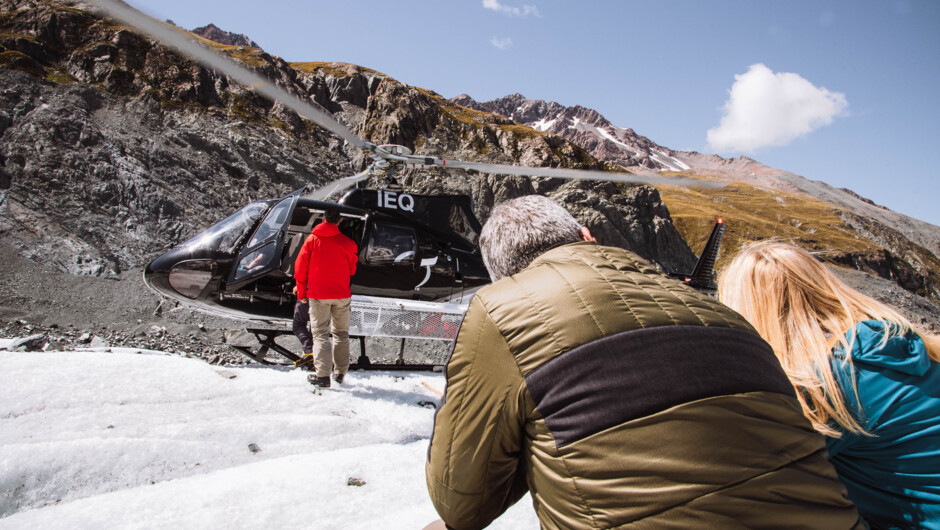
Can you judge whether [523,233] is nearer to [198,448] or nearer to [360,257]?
[198,448]

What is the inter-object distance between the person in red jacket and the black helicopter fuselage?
117 cm

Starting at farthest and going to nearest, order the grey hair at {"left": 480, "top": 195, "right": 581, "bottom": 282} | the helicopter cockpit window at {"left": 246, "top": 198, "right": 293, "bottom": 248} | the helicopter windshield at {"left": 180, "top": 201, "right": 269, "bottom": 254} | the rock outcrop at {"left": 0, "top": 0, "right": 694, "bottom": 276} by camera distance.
A: 1. the rock outcrop at {"left": 0, "top": 0, "right": 694, "bottom": 276}
2. the helicopter cockpit window at {"left": 246, "top": 198, "right": 293, "bottom": 248}
3. the helicopter windshield at {"left": 180, "top": 201, "right": 269, "bottom": 254}
4. the grey hair at {"left": 480, "top": 195, "right": 581, "bottom": 282}

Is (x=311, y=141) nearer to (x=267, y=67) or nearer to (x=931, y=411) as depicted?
(x=267, y=67)

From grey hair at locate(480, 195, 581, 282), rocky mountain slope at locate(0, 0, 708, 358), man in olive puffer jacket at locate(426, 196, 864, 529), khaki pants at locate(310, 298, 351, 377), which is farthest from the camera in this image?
rocky mountain slope at locate(0, 0, 708, 358)

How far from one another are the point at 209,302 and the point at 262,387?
2250 mm

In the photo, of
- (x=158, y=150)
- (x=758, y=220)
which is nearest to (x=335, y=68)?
(x=158, y=150)

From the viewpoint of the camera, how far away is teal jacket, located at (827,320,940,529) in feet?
4.96

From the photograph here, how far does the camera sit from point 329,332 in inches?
215

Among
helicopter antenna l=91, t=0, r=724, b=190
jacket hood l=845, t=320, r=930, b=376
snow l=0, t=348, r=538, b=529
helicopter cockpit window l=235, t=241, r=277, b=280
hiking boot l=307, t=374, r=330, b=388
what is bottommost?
hiking boot l=307, t=374, r=330, b=388

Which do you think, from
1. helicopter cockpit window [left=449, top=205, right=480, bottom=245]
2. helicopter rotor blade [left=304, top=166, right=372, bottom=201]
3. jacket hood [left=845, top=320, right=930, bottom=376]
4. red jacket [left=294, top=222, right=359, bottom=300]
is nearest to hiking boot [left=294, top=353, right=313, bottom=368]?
red jacket [left=294, top=222, right=359, bottom=300]

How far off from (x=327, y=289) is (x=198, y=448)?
7.25 ft

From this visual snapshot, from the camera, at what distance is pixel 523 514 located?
297 centimetres

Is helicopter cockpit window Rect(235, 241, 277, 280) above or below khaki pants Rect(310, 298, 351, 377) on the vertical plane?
above

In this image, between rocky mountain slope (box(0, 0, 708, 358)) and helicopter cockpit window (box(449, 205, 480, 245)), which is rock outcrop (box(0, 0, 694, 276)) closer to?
rocky mountain slope (box(0, 0, 708, 358))
